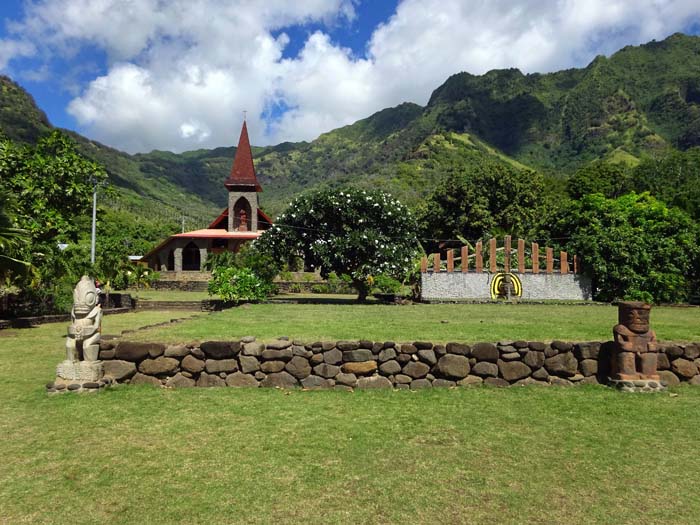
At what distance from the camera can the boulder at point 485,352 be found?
25.5 ft

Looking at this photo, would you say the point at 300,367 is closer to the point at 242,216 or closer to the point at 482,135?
the point at 242,216

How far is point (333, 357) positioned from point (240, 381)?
1.50 metres

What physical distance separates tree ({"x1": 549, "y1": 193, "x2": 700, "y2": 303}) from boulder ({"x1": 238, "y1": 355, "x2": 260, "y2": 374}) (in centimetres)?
2197

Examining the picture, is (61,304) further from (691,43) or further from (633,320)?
(691,43)

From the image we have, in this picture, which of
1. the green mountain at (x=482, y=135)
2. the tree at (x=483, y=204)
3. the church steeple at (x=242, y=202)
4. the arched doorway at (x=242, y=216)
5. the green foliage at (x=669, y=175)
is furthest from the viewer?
the green mountain at (x=482, y=135)

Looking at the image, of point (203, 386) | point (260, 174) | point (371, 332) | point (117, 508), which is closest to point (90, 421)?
point (203, 386)

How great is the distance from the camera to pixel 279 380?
25.4ft

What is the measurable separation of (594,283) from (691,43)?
162 metres

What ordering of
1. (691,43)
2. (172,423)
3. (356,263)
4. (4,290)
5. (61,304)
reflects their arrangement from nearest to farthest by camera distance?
(172,423) < (4,290) < (61,304) < (356,263) < (691,43)

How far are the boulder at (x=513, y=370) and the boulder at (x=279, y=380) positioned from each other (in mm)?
3237

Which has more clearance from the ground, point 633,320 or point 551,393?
point 633,320

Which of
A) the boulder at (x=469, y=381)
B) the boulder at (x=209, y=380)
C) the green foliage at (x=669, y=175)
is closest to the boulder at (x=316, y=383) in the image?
the boulder at (x=209, y=380)

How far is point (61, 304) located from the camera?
1792 centimetres

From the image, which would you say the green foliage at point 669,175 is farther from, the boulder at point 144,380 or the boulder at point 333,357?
the boulder at point 144,380
